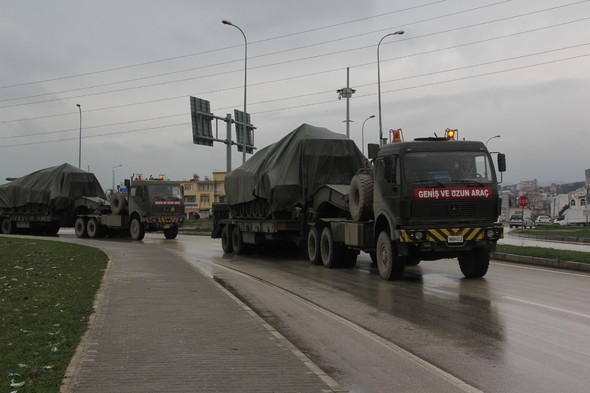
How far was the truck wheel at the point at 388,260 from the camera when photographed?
12.1 meters

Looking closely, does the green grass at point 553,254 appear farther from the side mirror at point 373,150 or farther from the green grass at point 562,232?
the green grass at point 562,232

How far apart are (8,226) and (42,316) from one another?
35545 millimetres

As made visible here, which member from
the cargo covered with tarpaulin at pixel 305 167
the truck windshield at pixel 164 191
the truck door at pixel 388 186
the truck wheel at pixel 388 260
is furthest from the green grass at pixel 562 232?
the truck door at pixel 388 186

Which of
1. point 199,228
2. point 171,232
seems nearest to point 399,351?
point 171,232

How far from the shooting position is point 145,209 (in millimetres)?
29266

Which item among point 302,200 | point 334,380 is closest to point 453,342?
point 334,380

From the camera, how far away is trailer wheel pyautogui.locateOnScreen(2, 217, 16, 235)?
38625 mm

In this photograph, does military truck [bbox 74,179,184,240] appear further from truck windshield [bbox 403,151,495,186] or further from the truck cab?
truck windshield [bbox 403,151,495,186]

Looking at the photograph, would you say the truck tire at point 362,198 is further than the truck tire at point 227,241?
No

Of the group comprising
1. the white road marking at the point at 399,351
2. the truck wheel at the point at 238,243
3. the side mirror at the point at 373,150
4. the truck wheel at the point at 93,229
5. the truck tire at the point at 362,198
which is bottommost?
the white road marking at the point at 399,351

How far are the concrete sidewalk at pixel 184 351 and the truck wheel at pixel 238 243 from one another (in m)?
10.8

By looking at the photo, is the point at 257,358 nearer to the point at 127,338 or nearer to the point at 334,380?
the point at 334,380

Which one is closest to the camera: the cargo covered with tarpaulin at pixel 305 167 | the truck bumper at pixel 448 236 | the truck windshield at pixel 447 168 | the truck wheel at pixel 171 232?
the truck bumper at pixel 448 236

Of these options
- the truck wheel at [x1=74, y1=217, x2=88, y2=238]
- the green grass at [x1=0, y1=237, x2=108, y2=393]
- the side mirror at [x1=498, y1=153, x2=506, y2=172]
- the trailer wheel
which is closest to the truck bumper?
the side mirror at [x1=498, y1=153, x2=506, y2=172]
